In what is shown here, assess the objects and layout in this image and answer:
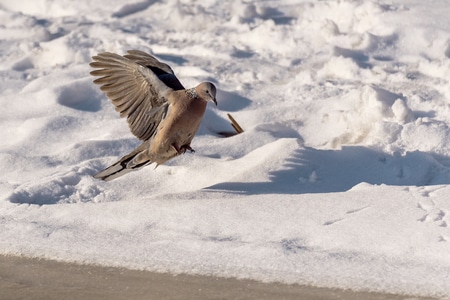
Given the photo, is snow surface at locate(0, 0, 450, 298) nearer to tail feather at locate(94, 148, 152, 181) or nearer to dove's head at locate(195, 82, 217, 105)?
tail feather at locate(94, 148, 152, 181)

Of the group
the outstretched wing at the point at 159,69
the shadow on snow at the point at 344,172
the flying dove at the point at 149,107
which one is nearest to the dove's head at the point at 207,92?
the flying dove at the point at 149,107

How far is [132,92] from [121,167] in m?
0.38

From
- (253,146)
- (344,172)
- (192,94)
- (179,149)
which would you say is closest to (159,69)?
(192,94)

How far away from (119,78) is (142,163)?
441 millimetres

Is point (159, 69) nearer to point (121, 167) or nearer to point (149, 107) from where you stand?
point (149, 107)

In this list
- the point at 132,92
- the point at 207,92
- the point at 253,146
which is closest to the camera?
the point at 207,92

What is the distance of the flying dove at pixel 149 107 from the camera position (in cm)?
475

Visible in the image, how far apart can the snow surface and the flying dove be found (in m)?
0.20

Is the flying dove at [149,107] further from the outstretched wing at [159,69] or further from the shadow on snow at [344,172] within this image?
the shadow on snow at [344,172]

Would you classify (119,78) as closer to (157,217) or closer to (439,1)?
(157,217)

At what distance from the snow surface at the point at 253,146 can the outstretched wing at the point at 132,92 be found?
332 millimetres

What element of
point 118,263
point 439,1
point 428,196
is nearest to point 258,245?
point 118,263

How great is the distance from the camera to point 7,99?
631 cm

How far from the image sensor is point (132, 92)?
16.1 ft
